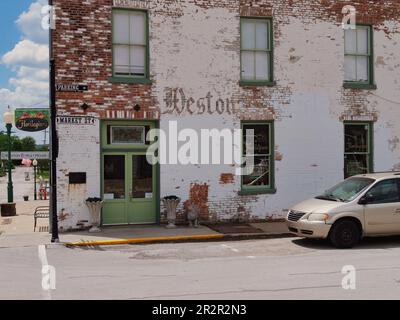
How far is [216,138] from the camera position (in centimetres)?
1543

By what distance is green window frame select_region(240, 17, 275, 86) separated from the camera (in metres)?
15.9

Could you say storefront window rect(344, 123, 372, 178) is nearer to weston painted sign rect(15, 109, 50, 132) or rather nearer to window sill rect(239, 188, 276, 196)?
window sill rect(239, 188, 276, 196)

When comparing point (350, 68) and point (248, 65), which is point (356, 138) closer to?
point (350, 68)

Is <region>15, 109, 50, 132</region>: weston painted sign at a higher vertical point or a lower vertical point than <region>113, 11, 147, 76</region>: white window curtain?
lower

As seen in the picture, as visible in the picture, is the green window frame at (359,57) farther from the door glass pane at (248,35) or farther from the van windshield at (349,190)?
the van windshield at (349,190)

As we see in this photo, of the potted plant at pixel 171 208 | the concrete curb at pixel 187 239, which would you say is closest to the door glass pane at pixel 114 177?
the potted plant at pixel 171 208

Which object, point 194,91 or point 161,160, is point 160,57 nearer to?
point 194,91

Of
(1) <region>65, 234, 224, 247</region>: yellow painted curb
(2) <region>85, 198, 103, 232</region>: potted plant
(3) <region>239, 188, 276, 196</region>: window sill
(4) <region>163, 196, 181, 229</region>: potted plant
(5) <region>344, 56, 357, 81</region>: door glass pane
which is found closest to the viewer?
(1) <region>65, 234, 224, 247</region>: yellow painted curb

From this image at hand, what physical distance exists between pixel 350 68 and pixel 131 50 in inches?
277

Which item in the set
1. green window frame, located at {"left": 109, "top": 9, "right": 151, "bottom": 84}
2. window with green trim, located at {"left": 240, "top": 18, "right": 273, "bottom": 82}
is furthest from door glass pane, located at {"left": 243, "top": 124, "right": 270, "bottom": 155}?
green window frame, located at {"left": 109, "top": 9, "right": 151, "bottom": 84}

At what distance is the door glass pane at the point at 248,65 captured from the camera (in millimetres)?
15898

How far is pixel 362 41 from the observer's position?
17.1 meters

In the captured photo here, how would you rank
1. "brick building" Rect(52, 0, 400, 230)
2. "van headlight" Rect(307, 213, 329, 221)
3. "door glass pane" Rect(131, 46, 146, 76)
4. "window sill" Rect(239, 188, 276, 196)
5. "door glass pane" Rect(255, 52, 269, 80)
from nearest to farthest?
"van headlight" Rect(307, 213, 329, 221) → "brick building" Rect(52, 0, 400, 230) → "door glass pane" Rect(131, 46, 146, 76) → "window sill" Rect(239, 188, 276, 196) → "door glass pane" Rect(255, 52, 269, 80)

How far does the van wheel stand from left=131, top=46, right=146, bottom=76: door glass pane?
695cm
